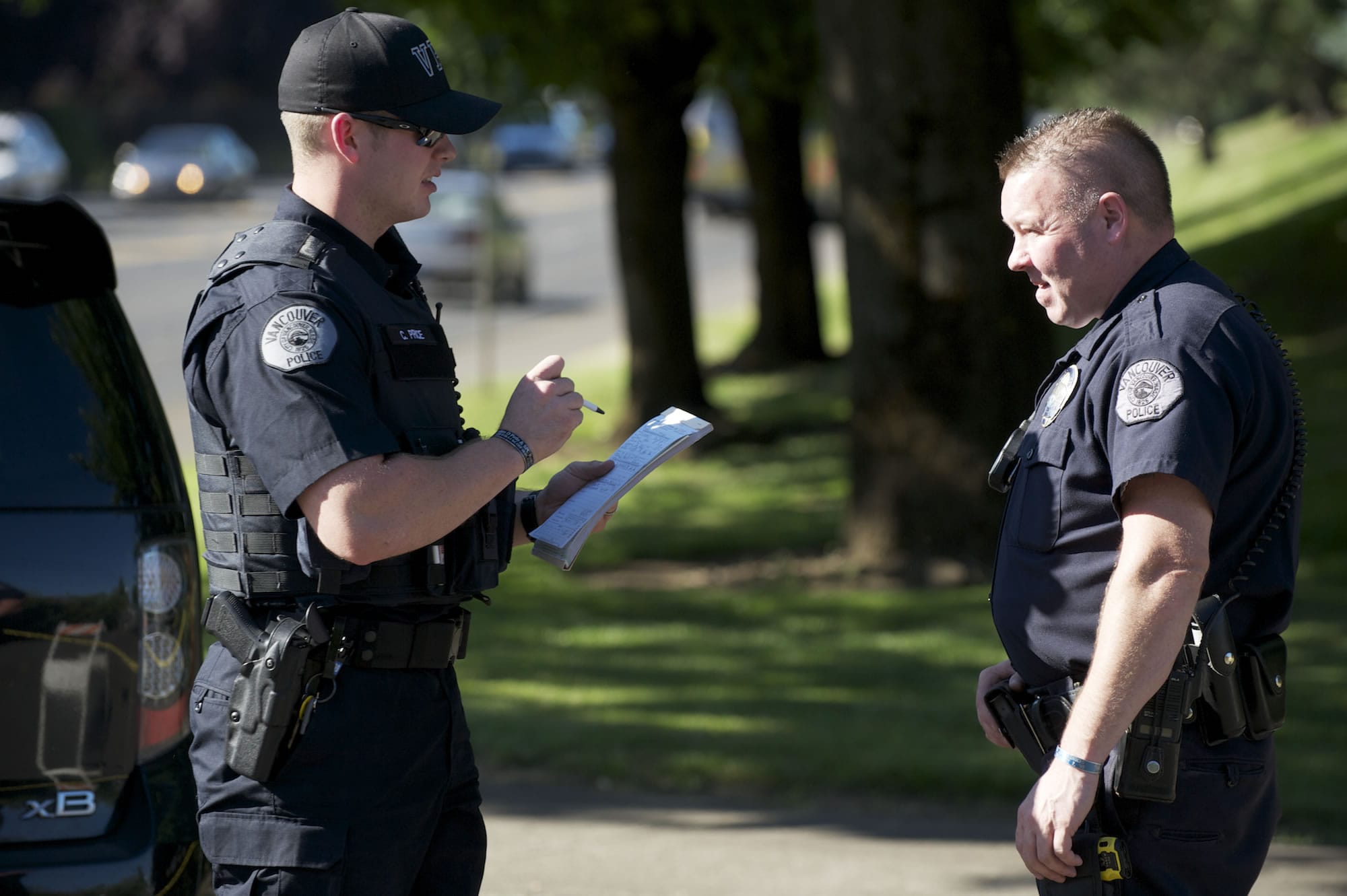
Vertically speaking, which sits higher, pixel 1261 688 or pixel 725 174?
pixel 725 174

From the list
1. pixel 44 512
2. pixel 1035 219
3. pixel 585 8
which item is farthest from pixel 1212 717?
pixel 585 8

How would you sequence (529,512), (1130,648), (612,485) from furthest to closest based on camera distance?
(529,512) < (612,485) < (1130,648)

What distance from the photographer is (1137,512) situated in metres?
2.56

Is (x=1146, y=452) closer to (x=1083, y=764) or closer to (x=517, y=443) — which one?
(x=1083, y=764)

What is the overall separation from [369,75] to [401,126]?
0.10 metres

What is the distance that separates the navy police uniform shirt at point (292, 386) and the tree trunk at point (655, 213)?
11.6 m

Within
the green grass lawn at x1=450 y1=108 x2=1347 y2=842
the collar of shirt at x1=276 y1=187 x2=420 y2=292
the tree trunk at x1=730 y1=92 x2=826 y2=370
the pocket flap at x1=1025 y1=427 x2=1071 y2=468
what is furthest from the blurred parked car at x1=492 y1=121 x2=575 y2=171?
the pocket flap at x1=1025 y1=427 x2=1071 y2=468

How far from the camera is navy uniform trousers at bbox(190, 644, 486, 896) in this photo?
2.65 metres

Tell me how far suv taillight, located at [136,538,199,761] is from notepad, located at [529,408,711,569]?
2.29ft

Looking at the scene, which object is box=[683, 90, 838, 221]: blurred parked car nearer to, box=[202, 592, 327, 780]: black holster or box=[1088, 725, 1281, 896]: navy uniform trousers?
box=[1088, 725, 1281, 896]: navy uniform trousers

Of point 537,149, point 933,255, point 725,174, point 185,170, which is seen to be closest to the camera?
point 933,255

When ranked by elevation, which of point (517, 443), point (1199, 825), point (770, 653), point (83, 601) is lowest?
point (770, 653)

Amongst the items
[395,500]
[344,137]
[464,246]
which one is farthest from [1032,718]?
[464,246]

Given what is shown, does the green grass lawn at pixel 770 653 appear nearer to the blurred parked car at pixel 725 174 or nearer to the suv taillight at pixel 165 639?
the suv taillight at pixel 165 639
